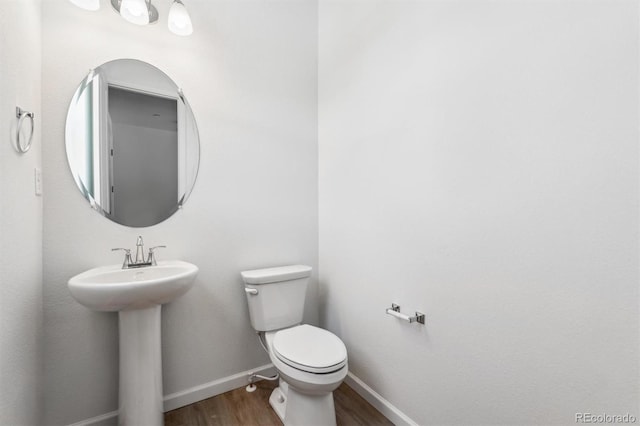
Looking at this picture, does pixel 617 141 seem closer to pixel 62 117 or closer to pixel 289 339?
pixel 289 339

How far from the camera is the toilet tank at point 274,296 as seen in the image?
1.62 meters

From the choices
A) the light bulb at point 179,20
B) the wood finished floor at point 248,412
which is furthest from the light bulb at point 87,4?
the wood finished floor at point 248,412

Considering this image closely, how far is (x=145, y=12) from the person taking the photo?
1341mm

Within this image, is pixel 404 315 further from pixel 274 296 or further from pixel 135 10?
pixel 135 10

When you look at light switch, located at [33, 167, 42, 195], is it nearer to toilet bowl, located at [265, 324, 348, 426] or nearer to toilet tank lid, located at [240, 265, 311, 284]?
toilet tank lid, located at [240, 265, 311, 284]

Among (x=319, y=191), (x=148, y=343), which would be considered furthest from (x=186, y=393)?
(x=319, y=191)

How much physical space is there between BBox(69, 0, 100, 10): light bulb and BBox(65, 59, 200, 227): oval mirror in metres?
0.22

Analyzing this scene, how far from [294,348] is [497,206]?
112 cm

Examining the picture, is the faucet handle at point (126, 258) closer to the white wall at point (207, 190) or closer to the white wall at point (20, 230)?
the white wall at point (207, 190)

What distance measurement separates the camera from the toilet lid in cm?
124

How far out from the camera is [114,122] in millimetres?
1431

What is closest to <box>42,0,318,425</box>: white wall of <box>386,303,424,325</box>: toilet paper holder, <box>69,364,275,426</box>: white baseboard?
<box>69,364,275,426</box>: white baseboard

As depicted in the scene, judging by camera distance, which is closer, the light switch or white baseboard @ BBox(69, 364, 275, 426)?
the light switch

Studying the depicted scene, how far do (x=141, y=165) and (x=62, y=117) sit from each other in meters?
0.37
